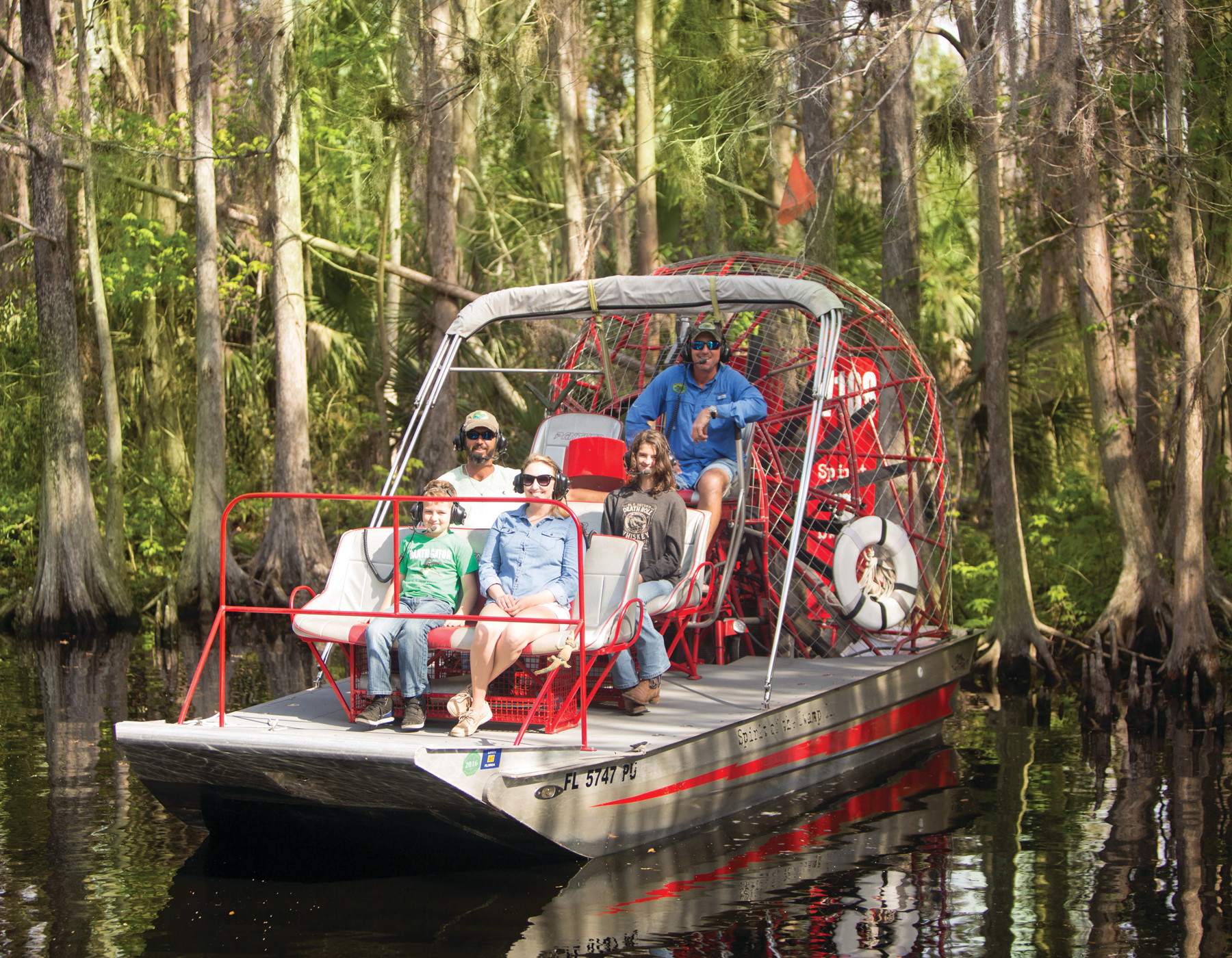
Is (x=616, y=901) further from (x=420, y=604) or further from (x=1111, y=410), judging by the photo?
(x=1111, y=410)

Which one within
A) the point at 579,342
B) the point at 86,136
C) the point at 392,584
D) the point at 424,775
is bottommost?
the point at 424,775

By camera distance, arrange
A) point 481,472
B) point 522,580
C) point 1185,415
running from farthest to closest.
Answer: point 1185,415 < point 481,472 < point 522,580

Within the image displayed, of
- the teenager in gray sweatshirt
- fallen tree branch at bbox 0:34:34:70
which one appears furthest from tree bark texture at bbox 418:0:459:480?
the teenager in gray sweatshirt

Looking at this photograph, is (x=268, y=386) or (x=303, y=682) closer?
(x=303, y=682)

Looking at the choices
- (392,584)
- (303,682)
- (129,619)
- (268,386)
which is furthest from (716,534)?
(268,386)

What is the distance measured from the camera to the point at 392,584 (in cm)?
782

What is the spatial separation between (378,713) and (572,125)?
1525 centimetres

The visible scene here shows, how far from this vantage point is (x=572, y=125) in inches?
835

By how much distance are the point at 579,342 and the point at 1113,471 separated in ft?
16.8

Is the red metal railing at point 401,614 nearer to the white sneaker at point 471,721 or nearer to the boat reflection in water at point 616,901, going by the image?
the white sneaker at point 471,721

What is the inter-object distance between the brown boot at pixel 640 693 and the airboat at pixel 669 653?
102 millimetres

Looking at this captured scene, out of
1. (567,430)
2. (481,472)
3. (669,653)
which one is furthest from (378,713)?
(567,430)

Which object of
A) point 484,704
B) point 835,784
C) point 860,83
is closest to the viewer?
point 484,704

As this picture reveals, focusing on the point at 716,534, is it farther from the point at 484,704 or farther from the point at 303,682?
the point at 303,682
